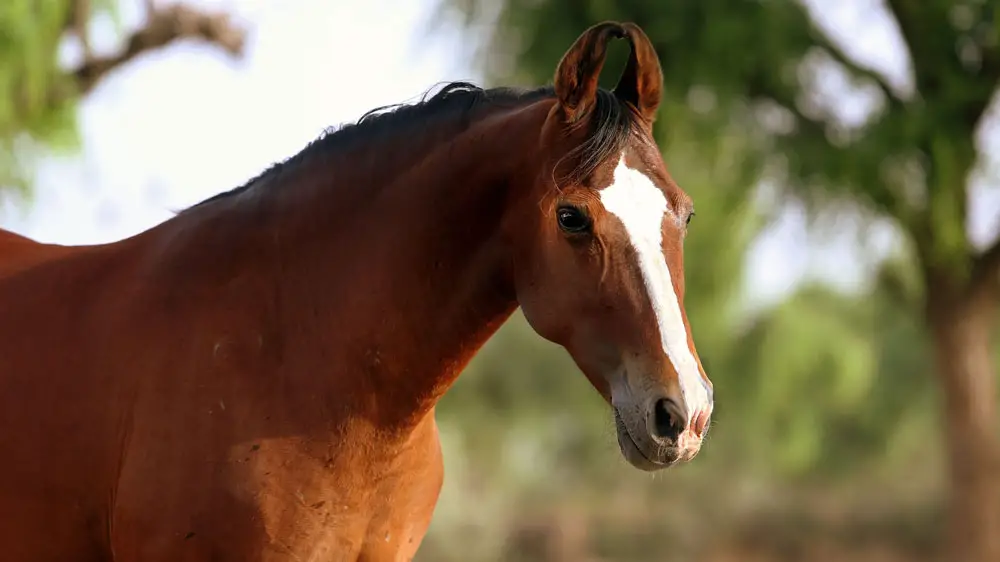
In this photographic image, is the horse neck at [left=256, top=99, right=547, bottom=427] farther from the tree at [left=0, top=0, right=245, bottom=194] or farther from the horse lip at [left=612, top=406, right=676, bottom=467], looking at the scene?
the tree at [left=0, top=0, right=245, bottom=194]

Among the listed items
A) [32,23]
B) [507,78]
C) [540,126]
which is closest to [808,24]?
[507,78]

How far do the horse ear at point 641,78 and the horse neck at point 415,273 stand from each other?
A: 0.24m

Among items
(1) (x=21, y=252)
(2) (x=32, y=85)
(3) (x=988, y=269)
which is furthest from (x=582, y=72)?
(3) (x=988, y=269)

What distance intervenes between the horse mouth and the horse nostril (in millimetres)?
46

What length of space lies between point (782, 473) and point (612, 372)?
2205 centimetres

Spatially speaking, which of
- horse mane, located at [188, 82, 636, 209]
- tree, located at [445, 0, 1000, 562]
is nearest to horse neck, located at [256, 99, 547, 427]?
horse mane, located at [188, 82, 636, 209]

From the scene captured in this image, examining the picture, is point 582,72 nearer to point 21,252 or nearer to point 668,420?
point 668,420

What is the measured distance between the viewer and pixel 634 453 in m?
2.13

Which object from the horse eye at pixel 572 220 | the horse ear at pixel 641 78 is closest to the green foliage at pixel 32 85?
the horse ear at pixel 641 78

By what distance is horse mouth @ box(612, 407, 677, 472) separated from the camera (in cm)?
210

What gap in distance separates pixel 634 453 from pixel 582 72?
0.84m

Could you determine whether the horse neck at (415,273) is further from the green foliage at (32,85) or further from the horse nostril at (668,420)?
the green foliage at (32,85)

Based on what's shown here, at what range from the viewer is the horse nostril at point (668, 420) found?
2039 mm

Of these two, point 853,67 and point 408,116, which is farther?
point 853,67
